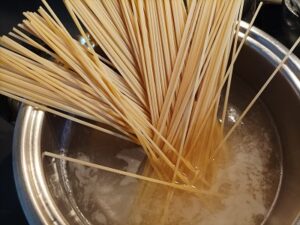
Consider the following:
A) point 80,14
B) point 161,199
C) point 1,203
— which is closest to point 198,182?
point 161,199

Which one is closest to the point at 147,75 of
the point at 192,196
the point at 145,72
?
the point at 145,72

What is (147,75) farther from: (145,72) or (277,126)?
(277,126)

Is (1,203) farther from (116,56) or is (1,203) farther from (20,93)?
(116,56)
